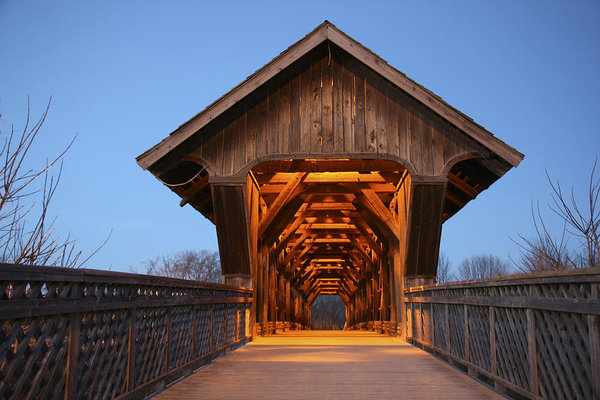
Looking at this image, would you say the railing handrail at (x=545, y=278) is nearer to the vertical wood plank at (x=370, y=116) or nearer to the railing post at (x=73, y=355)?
the railing post at (x=73, y=355)

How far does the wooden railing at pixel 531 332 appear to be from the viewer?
132 inches

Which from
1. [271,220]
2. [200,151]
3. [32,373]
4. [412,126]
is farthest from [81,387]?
[271,220]

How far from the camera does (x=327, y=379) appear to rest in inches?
232

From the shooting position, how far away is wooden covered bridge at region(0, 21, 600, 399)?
3.37m

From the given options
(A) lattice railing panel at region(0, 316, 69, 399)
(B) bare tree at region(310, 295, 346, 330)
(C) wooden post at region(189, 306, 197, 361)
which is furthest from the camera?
(B) bare tree at region(310, 295, 346, 330)

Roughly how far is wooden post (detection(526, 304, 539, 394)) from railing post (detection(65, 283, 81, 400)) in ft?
10.5

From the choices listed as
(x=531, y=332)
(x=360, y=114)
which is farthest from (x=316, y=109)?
(x=531, y=332)

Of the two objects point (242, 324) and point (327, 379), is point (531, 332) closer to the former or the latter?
point (327, 379)

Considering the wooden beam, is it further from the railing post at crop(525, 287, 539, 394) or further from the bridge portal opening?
the railing post at crop(525, 287, 539, 394)

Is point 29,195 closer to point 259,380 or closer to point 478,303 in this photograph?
point 259,380

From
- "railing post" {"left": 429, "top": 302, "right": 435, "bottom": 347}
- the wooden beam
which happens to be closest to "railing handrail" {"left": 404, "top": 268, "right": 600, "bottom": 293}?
"railing post" {"left": 429, "top": 302, "right": 435, "bottom": 347}

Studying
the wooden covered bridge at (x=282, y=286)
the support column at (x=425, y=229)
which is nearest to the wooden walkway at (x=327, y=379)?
the wooden covered bridge at (x=282, y=286)

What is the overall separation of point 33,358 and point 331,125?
7963 millimetres

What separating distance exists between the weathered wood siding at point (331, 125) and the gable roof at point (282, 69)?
1.31 feet
